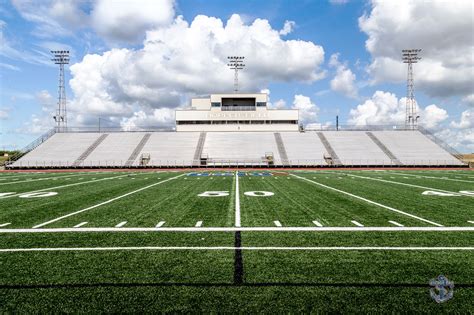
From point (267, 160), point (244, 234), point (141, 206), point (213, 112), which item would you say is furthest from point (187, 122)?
point (244, 234)

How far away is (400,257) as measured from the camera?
4852 mm

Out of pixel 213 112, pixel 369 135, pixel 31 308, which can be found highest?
pixel 213 112

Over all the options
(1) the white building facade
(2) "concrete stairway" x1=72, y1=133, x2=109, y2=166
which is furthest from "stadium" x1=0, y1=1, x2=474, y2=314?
(1) the white building facade

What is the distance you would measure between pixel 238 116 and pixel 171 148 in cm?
1484

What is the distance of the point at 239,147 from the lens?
48188mm

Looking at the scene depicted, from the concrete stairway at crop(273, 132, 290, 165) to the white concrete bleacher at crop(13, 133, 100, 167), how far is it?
29201 mm

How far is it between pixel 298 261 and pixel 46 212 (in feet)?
25.5

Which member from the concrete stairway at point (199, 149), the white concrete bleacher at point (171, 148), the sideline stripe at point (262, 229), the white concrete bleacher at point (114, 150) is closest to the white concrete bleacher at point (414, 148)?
the concrete stairway at point (199, 149)

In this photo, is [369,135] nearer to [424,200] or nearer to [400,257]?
[424,200]

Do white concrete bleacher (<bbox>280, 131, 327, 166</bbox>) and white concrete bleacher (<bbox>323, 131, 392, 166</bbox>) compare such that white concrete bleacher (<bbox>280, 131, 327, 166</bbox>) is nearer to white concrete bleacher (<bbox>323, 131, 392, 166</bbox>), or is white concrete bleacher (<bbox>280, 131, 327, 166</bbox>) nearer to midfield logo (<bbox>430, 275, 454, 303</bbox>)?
white concrete bleacher (<bbox>323, 131, 392, 166</bbox>)

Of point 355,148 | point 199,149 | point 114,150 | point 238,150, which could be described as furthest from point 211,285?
point 355,148

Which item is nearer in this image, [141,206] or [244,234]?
[244,234]

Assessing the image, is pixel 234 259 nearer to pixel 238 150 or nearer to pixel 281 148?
pixel 238 150

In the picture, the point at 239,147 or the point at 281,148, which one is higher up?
the point at 239,147
